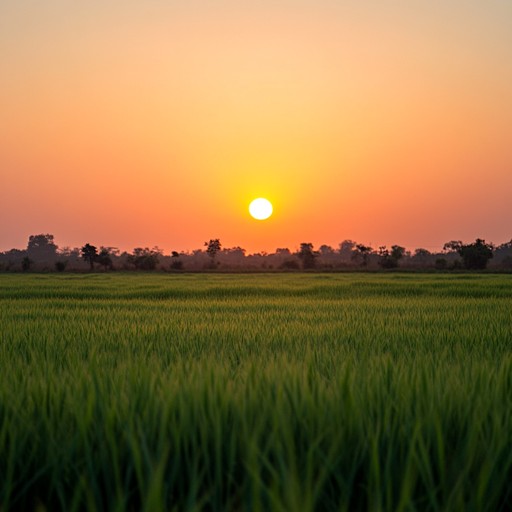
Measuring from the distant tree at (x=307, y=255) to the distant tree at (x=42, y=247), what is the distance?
300 ft

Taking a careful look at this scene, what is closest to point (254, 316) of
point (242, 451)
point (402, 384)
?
point (402, 384)

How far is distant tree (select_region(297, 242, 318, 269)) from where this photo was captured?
71500 mm

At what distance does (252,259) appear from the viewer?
12062cm

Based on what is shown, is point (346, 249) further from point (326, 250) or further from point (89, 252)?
point (89, 252)

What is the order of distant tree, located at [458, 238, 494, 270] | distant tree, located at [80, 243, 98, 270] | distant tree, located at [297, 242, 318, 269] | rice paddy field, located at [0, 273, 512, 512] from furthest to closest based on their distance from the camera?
distant tree, located at [297, 242, 318, 269]
distant tree, located at [80, 243, 98, 270]
distant tree, located at [458, 238, 494, 270]
rice paddy field, located at [0, 273, 512, 512]

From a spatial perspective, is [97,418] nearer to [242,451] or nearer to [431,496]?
[242,451]

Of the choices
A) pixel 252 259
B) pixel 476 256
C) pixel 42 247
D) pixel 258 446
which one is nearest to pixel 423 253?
pixel 252 259

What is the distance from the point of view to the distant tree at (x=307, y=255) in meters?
71.5

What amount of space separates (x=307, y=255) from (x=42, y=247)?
334 ft

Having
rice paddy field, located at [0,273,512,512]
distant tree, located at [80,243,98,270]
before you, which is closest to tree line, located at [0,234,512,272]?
distant tree, located at [80,243,98,270]

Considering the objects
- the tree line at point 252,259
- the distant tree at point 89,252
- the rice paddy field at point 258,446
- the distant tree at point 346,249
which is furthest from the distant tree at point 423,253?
the rice paddy field at point 258,446

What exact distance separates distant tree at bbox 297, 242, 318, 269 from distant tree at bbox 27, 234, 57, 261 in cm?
9134

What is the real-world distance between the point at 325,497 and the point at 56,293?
49.2 ft

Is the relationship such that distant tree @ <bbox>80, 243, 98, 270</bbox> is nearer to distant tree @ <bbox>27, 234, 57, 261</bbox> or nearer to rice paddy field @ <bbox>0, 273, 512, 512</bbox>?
rice paddy field @ <bbox>0, 273, 512, 512</bbox>
